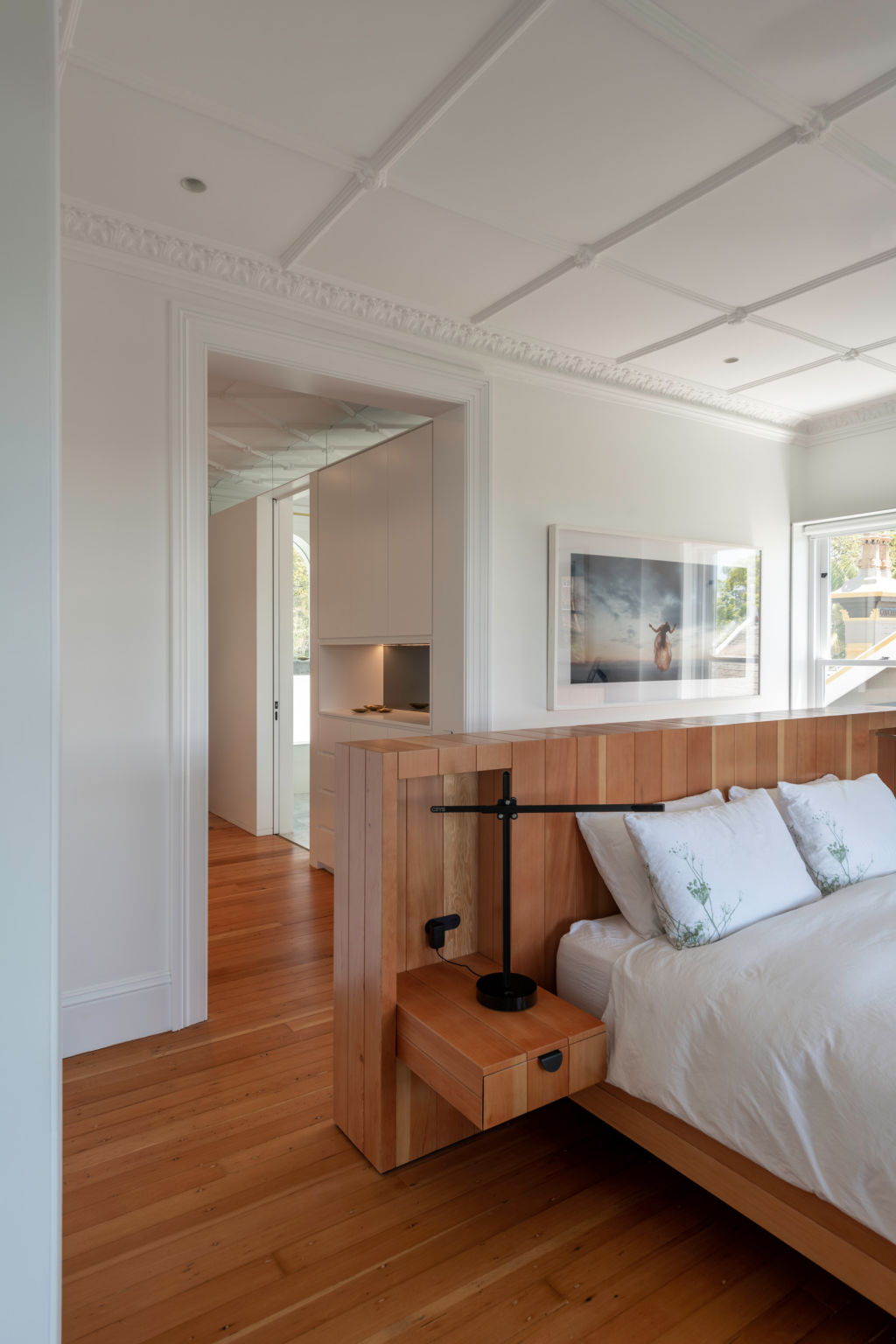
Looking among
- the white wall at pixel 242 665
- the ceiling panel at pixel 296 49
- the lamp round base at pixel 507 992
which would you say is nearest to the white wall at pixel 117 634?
the ceiling panel at pixel 296 49

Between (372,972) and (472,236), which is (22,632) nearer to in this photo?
(372,972)

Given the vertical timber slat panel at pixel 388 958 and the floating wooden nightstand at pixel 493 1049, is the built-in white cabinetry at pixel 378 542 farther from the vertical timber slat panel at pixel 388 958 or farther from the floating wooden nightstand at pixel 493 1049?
the floating wooden nightstand at pixel 493 1049

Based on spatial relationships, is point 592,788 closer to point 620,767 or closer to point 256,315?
point 620,767

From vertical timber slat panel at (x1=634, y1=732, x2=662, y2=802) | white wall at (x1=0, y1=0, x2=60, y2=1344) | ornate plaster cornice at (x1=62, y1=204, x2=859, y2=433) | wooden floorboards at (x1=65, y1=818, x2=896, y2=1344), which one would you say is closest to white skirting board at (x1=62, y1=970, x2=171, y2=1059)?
wooden floorboards at (x1=65, y1=818, x2=896, y2=1344)

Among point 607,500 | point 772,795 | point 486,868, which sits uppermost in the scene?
point 607,500

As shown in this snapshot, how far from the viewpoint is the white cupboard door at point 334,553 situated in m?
4.59

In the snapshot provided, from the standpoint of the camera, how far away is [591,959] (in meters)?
2.05

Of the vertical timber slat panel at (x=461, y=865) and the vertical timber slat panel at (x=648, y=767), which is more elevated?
the vertical timber slat panel at (x=648, y=767)

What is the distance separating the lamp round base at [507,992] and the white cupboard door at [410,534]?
2.13 metres

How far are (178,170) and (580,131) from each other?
Result: 1.18 m

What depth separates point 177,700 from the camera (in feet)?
9.01

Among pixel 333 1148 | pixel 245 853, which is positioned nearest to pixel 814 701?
pixel 245 853

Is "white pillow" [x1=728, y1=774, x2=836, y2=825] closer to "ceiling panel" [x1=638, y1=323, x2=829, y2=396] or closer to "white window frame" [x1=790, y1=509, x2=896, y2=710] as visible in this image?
"ceiling panel" [x1=638, y1=323, x2=829, y2=396]

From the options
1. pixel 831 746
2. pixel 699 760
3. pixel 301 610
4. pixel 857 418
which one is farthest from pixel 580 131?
pixel 301 610
